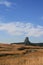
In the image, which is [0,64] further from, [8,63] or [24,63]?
[24,63]

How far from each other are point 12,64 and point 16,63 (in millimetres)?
560

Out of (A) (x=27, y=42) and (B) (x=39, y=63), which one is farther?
(A) (x=27, y=42)

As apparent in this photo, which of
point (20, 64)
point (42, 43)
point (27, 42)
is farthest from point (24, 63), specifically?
point (42, 43)

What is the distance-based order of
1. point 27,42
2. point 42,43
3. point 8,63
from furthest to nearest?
point 42,43
point 27,42
point 8,63

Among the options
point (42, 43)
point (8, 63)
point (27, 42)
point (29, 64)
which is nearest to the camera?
point (29, 64)

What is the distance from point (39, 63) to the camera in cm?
1789

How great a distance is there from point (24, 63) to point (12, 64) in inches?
47.3

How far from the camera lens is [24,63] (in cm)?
1845

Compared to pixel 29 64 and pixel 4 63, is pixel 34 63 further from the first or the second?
pixel 4 63

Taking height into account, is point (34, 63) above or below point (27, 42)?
below

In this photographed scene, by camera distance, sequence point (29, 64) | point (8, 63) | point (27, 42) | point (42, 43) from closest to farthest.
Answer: point (29, 64), point (8, 63), point (27, 42), point (42, 43)

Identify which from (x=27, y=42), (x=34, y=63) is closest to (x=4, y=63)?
(x=34, y=63)

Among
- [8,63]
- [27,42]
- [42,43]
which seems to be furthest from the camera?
[42,43]

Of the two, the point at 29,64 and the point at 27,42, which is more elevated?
the point at 27,42
